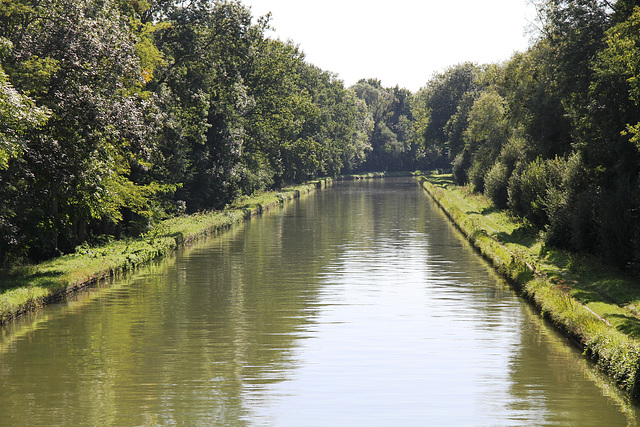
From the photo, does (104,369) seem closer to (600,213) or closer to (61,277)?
(61,277)

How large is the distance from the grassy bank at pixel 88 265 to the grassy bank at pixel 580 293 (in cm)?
1627

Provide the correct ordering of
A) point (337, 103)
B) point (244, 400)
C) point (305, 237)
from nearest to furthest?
point (244, 400) < point (305, 237) < point (337, 103)

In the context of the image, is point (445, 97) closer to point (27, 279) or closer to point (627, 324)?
point (27, 279)

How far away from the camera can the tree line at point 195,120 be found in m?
25.2

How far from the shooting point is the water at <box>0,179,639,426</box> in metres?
13.8

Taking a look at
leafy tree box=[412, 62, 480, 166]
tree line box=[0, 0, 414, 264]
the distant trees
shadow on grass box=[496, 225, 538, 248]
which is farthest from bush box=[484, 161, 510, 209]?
leafy tree box=[412, 62, 480, 166]

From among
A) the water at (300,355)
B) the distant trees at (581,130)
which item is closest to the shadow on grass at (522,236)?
the distant trees at (581,130)

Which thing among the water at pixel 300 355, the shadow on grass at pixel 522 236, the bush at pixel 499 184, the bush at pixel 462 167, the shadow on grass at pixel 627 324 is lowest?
the water at pixel 300 355

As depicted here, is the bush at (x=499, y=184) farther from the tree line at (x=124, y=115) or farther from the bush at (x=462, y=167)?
the bush at (x=462, y=167)

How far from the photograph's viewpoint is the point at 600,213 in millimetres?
27078

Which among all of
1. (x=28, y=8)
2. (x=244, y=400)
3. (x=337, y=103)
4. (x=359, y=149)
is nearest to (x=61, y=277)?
(x=28, y=8)

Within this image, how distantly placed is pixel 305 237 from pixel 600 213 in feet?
73.5

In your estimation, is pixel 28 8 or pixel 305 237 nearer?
pixel 28 8

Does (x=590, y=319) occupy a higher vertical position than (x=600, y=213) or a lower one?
lower
